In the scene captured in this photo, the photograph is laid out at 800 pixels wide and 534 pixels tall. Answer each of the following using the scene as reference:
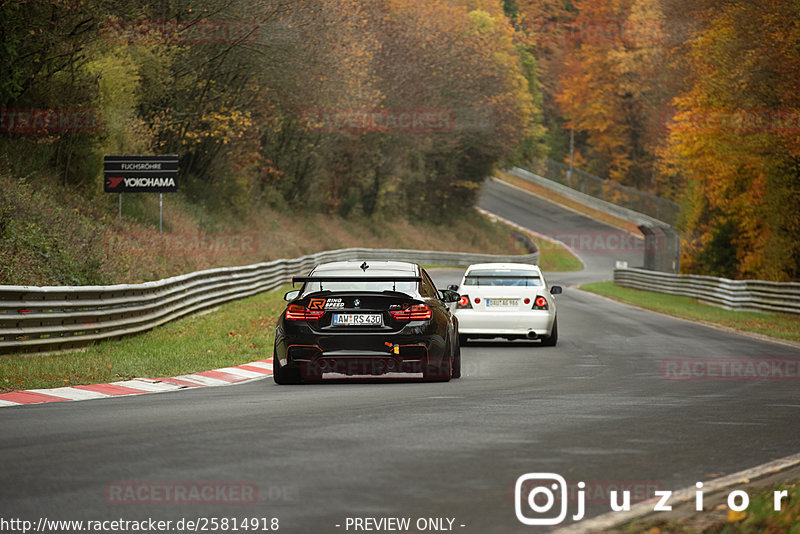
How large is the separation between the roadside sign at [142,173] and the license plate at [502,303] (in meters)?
11.2

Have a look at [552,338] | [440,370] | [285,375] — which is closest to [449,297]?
[440,370]

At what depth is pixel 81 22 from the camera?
2883cm

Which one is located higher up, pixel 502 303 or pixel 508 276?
pixel 508 276

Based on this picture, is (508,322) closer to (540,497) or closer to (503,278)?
(503,278)

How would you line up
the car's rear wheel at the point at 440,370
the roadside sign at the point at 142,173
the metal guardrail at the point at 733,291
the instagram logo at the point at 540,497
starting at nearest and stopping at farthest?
the instagram logo at the point at 540,497 → the car's rear wheel at the point at 440,370 → the roadside sign at the point at 142,173 → the metal guardrail at the point at 733,291

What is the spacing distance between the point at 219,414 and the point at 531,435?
291 cm

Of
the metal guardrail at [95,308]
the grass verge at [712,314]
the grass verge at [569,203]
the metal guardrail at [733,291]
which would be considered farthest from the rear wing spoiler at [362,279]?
the grass verge at [569,203]

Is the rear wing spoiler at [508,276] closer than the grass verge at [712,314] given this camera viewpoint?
Yes

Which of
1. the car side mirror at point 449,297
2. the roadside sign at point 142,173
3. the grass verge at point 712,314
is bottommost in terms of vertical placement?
the grass verge at point 712,314

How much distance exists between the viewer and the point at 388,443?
8.36m

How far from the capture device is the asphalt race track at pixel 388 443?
633cm

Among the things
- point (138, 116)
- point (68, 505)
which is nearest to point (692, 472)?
point (68, 505)

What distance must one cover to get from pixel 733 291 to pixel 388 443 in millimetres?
29435

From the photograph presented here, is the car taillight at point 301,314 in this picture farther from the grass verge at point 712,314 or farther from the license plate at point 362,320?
the grass verge at point 712,314
